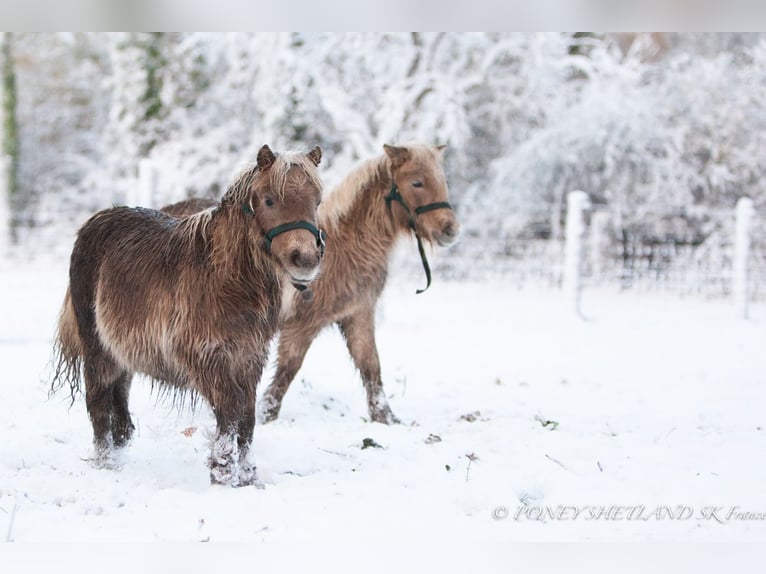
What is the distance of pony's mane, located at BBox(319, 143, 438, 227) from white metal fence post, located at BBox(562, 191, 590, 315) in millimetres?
5415

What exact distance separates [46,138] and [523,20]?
1595 cm

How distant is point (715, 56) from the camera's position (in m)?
13.3

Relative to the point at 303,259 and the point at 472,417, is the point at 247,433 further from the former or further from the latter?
the point at 472,417

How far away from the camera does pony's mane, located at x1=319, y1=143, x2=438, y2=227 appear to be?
4.19 meters

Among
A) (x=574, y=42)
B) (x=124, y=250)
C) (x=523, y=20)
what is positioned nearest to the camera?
(x=523, y=20)

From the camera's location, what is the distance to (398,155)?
408 cm

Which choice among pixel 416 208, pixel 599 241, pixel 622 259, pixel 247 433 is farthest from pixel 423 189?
pixel 599 241

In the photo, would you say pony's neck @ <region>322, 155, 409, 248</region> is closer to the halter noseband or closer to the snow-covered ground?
the snow-covered ground

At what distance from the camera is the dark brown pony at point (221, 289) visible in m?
2.81

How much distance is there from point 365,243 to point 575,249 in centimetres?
575

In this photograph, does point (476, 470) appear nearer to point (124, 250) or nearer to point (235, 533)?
point (235, 533)

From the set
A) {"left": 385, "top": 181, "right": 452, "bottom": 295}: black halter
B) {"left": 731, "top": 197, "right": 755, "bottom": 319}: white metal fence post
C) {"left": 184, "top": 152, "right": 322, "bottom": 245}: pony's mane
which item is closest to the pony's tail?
{"left": 184, "top": 152, "right": 322, "bottom": 245}: pony's mane

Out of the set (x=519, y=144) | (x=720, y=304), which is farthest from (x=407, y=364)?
(x=519, y=144)

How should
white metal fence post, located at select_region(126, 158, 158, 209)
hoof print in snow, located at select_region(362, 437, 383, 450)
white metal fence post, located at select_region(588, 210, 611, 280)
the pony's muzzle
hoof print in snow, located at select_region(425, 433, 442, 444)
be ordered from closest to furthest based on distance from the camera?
1. hoof print in snow, located at select_region(362, 437, 383, 450)
2. hoof print in snow, located at select_region(425, 433, 442, 444)
3. the pony's muzzle
4. white metal fence post, located at select_region(126, 158, 158, 209)
5. white metal fence post, located at select_region(588, 210, 611, 280)
